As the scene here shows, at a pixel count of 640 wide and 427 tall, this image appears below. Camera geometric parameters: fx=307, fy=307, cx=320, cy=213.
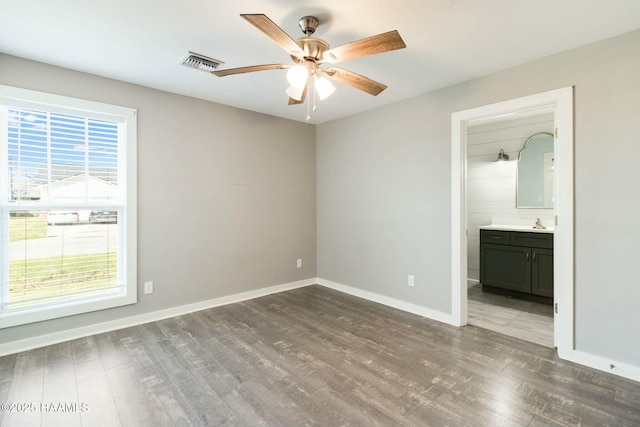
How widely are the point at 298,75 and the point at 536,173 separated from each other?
3.99 metres

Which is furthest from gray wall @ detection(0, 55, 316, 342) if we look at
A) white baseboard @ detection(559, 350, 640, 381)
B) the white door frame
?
white baseboard @ detection(559, 350, 640, 381)

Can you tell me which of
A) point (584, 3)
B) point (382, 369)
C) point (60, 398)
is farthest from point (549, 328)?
point (60, 398)

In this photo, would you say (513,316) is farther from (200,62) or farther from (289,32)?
(200,62)

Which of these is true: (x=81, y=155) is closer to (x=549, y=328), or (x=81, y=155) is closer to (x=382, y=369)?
(x=382, y=369)

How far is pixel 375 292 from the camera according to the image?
4.06m

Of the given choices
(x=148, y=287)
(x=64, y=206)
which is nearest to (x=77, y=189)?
(x=64, y=206)

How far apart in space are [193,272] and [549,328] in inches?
154

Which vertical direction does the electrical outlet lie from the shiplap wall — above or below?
below

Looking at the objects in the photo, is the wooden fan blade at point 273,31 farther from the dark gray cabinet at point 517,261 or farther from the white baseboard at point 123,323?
the dark gray cabinet at point 517,261

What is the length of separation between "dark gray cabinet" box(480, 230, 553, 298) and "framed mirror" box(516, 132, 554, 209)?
2.27ft

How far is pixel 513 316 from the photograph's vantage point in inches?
137

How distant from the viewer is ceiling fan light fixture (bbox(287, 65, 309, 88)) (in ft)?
6.55

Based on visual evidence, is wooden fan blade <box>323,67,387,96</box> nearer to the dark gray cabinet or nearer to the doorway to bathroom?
the doorway to bathroom

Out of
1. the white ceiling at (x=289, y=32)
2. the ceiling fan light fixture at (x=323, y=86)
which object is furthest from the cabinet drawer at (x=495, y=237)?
the ceiling fan light fixture at (x=323, y=86)
